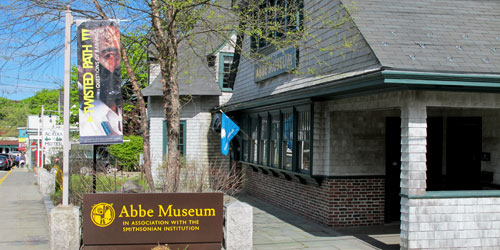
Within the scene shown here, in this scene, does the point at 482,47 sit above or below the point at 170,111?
above

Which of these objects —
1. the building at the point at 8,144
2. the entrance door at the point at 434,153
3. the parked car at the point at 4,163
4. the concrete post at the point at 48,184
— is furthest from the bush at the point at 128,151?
the building at the point at 8,144

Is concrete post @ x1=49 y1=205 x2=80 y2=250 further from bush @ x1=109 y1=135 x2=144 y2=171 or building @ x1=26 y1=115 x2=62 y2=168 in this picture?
bush @ x1=109 y1=135 x2=144 y2=171

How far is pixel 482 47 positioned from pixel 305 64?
14.5 feet

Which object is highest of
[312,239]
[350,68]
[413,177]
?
[350,68]

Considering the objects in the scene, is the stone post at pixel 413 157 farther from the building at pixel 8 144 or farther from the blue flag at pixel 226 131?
the building at pixel 8 144

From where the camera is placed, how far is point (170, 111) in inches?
420

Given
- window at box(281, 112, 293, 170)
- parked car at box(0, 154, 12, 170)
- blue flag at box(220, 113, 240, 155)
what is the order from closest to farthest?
window at box(281, 112, 293, 170)
blue flag at box(220, 113, 240, 155)
parked car at box(0, 154, 12, 170)

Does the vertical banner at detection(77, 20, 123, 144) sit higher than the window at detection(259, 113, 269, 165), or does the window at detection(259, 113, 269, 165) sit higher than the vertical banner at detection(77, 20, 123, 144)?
the vertical banner at detection(77, 20, 123, 144)

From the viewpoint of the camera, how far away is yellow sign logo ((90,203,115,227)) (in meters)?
8.35

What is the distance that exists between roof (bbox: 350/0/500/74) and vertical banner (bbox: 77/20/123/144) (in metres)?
4.50

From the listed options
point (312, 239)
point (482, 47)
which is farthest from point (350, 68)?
point (312, 239)

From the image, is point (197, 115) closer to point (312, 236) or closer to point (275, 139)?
point (275, 139)

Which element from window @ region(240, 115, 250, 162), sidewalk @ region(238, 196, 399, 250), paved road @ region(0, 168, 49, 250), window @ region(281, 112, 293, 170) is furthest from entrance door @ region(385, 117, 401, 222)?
paved road @ region(0, 168, 49, 250)

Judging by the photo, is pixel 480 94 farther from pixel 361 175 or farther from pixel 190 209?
pixel 190 209
